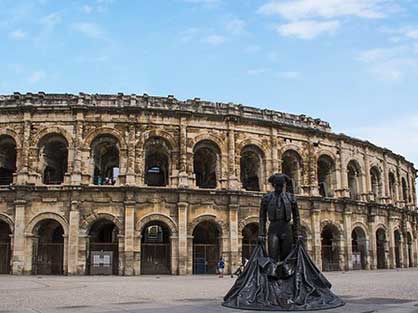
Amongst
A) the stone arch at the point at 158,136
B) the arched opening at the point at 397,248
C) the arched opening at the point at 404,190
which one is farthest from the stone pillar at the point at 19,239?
the arched opening at the point at 404,190

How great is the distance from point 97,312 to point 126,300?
2.37 m

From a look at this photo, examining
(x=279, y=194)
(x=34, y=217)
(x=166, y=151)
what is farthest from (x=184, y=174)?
(x=279, y=194)

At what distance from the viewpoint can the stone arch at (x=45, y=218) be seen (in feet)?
75.2

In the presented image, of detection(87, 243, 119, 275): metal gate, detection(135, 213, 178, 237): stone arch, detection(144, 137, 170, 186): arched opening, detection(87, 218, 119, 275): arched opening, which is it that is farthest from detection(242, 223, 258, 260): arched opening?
detection(87, 218, 119, 275): arched opening

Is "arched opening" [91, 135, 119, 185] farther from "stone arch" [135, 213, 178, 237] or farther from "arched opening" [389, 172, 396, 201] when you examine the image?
"arched opening" [389, 172, 396, 201]

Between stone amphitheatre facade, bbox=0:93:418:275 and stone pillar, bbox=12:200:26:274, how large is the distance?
47 millimetres

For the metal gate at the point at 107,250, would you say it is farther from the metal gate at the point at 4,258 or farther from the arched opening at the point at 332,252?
the arched opening at the point at 332,252

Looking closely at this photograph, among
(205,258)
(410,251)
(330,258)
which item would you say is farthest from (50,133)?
(410,251)

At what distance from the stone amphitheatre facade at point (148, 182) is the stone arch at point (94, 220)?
47mm

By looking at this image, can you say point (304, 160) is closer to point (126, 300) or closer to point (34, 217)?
point (34, 217)

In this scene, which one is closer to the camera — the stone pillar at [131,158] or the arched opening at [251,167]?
the stone pillar at [131,158]

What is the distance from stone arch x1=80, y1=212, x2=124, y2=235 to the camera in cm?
2294

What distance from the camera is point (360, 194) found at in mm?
30266

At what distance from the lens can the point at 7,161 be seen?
84.8 feet
